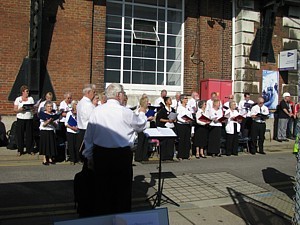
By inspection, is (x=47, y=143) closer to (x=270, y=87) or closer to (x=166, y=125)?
(x=166, y=125)

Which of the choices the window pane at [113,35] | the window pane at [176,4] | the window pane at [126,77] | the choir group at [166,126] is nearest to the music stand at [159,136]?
the choir group at [166,126]

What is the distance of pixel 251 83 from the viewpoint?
14.7 m

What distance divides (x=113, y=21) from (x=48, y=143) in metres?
6.57

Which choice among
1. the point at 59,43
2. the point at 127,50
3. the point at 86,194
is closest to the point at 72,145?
the point at 59,43

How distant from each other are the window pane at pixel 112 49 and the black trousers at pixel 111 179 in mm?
9450

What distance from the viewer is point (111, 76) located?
1333cm

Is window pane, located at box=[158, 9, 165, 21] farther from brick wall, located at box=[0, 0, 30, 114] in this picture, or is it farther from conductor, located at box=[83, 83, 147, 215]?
conductor, located at box=[83, 83, 147, 215]

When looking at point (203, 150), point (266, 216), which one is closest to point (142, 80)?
point (203, 150)

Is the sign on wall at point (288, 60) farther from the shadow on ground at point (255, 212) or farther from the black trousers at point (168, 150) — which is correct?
the shadow on ground at point (255, 212)

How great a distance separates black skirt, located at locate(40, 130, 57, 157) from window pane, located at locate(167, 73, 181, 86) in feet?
22.4

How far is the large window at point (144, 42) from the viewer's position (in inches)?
527

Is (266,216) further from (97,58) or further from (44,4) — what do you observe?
(44,4)

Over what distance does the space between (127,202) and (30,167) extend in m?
4.90

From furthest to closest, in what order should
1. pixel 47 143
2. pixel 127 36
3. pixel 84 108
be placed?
pixel 127 36, pixel 47 143, pixel 84 108
